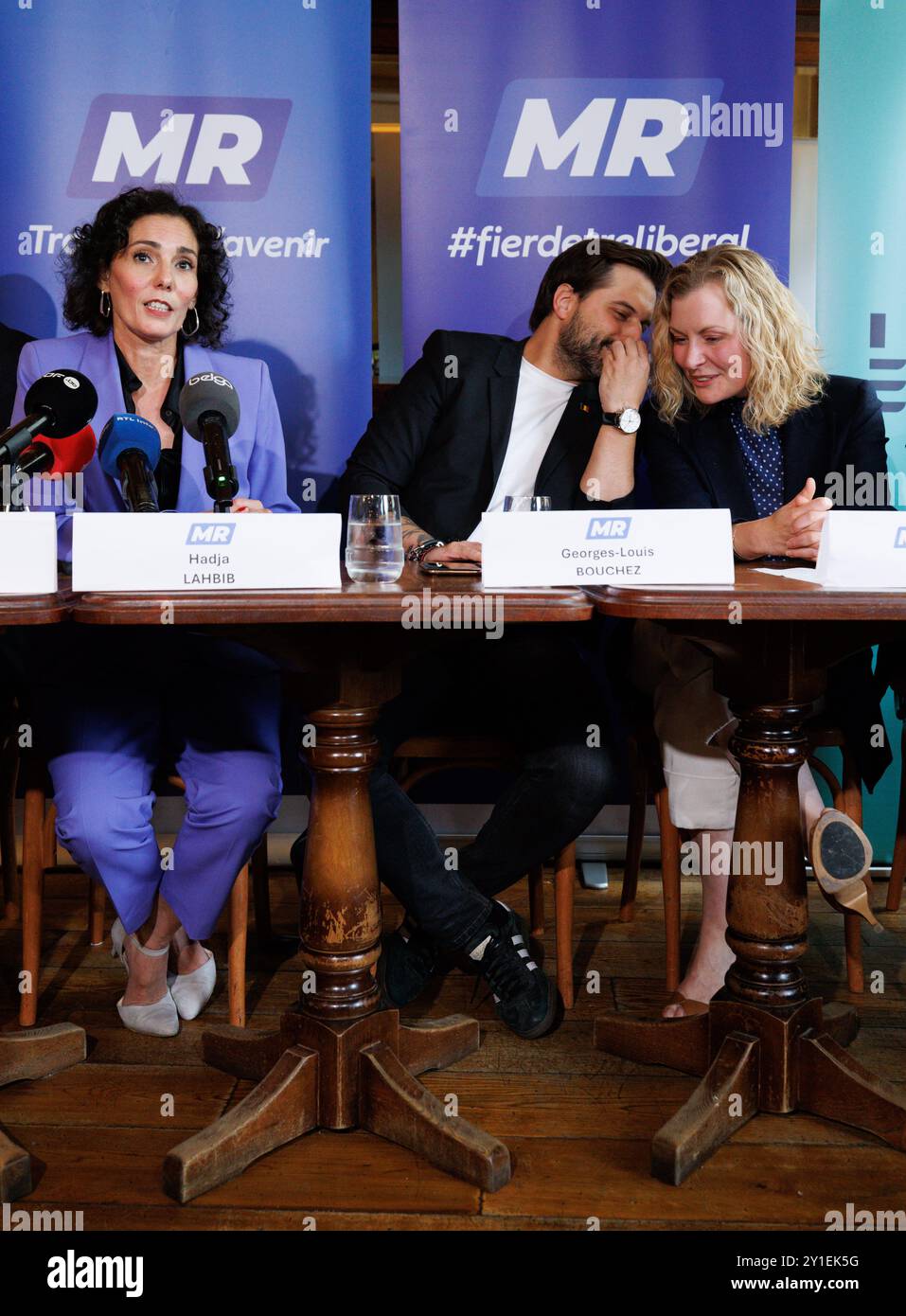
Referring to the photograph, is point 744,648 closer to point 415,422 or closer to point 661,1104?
point 661,1104

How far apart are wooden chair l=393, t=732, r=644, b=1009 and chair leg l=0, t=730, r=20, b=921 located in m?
0.77

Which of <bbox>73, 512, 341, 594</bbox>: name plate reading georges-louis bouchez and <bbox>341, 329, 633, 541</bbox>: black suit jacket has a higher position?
<bbox>341, 329, 633, 541</bbox>: black suit jacket

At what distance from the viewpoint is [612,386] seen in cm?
233

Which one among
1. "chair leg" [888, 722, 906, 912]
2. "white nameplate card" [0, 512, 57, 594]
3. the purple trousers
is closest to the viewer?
"white nameplate card" [0, 512, 57, 594]

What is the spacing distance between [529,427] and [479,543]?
0.79 m

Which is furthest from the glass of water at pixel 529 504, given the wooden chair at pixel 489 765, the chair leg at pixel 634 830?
the chair leg at pixel 634 830

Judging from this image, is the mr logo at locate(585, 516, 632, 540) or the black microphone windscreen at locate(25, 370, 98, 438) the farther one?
the black microphone windscreen at locate(25, 370, 98, 438)

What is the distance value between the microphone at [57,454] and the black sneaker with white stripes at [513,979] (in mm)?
994

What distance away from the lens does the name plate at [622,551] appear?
1436 millimetres


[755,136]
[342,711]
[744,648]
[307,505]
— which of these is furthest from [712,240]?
[342,711]

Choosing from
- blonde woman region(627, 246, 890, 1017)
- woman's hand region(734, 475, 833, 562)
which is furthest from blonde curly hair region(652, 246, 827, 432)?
woman's hand region(734, 475, 833, 562)

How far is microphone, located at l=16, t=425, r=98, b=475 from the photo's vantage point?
1551mm

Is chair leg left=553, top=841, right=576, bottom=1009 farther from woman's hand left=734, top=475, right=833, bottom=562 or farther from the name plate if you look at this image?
the name plate

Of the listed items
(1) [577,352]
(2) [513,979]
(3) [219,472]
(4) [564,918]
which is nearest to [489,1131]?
(2) [513,979]
